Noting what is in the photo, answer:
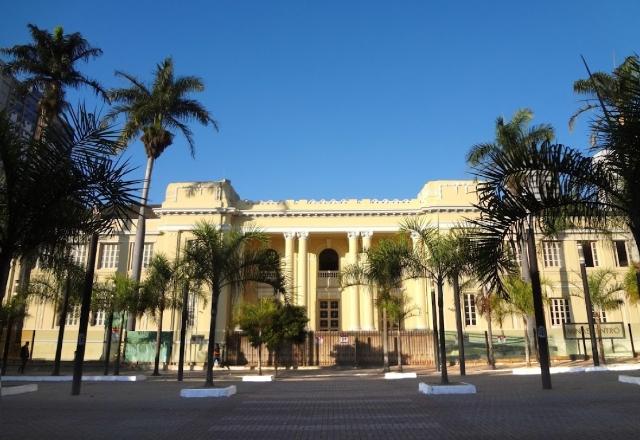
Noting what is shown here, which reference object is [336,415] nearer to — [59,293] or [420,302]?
[59,293]

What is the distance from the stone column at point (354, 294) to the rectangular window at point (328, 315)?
1699mm

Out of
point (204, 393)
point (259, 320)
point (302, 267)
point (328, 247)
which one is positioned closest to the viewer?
point (204, 393)

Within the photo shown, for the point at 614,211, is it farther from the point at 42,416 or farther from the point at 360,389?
the point at 42,416

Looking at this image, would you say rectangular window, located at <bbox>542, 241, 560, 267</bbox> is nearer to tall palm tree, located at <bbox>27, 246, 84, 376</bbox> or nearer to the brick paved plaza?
the brick paved plaza

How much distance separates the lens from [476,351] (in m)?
31.1

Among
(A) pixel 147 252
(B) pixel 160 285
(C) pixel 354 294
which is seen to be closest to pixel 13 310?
(B) pixel 160 285

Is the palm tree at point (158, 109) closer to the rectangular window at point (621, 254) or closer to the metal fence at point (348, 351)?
the metal fence at point (348, 351)

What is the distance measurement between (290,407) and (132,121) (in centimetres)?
2525

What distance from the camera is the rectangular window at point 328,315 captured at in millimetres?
36969

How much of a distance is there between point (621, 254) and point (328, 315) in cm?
2143

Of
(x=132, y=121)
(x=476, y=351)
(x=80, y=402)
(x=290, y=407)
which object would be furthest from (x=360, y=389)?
(x=132, y=121)

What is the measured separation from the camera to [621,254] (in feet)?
120

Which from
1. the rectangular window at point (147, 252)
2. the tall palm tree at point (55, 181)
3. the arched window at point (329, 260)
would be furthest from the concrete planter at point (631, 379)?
the rectangular window at point (147, 252)

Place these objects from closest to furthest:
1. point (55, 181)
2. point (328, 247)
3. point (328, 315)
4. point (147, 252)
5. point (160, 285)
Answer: point (55, 181) → point (160, 285) → point (328, 315) → point (147, 252) → point (328, 247)
